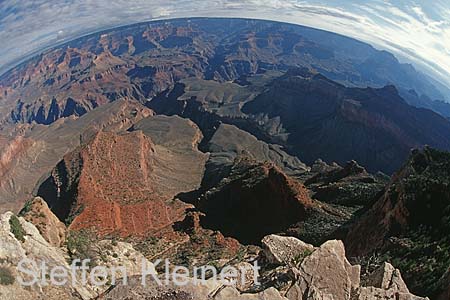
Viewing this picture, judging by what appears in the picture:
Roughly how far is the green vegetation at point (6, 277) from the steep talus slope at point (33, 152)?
156 feet

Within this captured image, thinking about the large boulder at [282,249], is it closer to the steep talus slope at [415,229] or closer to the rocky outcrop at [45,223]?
the steep talus slope at [415,229]

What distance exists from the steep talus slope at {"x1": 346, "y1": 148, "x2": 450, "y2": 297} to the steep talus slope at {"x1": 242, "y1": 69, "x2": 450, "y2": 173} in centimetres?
7470

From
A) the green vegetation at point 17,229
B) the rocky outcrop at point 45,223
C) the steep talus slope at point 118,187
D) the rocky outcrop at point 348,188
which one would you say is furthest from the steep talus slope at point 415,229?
the steep talus slope at point 118,187

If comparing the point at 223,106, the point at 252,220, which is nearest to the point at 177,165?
the point at 252,220

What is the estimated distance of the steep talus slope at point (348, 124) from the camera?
105875mm

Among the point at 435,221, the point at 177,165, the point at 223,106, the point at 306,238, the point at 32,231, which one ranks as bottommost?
the point at 223,106

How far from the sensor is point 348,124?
4417 inches

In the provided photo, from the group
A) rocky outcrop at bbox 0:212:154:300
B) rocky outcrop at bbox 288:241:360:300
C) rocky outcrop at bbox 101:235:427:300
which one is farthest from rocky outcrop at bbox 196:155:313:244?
rocky outcrop at bbox 288:241:360:300

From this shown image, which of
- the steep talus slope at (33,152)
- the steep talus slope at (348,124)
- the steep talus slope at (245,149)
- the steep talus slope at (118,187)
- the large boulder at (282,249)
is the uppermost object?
the large boulder at (282,249)

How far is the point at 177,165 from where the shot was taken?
7575cm

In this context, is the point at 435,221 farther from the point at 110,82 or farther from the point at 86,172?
the point at 110,82

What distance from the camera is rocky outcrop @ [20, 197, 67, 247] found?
2252cm

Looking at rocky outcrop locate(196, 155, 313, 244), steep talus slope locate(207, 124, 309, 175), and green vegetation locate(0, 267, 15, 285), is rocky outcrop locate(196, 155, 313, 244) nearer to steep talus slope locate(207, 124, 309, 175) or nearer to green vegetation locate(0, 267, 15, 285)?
green vegetation locate(0, 267, 15, 285)

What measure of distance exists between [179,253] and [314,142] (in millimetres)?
86402
